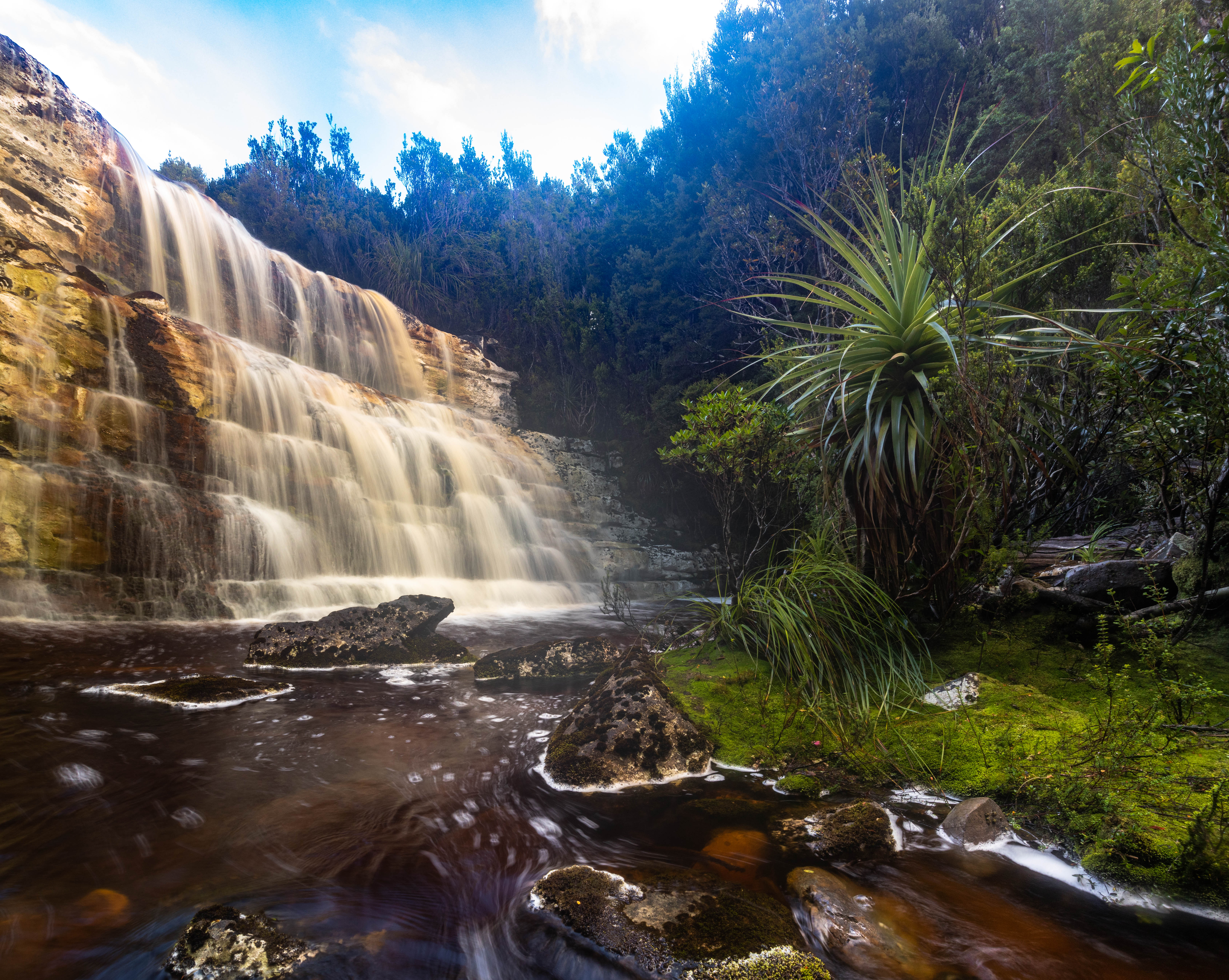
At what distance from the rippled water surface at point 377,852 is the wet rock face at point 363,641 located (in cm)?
146

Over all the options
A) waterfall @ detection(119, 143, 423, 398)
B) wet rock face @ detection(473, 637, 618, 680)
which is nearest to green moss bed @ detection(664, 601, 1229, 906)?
wet rock face @ detection(473, 637, 618, 680)

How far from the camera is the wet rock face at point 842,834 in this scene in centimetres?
207

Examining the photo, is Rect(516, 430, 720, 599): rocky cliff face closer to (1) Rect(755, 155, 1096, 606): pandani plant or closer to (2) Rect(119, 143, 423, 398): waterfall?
(2) Rect(119, 143, 423, 398): waterfall

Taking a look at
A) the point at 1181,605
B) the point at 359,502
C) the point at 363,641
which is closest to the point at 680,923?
the point at 1181,605

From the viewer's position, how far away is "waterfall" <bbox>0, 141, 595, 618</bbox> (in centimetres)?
703

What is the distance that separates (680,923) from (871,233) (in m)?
4.28

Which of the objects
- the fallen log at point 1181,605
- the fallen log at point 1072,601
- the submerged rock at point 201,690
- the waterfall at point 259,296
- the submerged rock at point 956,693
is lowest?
the submerged rock at point 956,693

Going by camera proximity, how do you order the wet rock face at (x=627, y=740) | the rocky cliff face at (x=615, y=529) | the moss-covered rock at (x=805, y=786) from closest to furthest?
the moss-covered rock at (x=805, y=786) < the wet rock face at (x=627, y=740) < the rocky cliff face at (x=615, y=529)

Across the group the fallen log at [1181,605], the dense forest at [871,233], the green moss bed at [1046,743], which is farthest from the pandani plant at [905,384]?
the fallen log at [1181,605]

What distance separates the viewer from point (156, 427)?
26.8ft

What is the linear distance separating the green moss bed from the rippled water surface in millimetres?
201

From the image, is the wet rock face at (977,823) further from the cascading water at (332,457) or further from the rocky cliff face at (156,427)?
the rocky cliff face at (156,427)

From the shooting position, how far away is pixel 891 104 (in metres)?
14.7

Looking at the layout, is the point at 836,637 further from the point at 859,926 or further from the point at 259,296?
the point at 259,296
